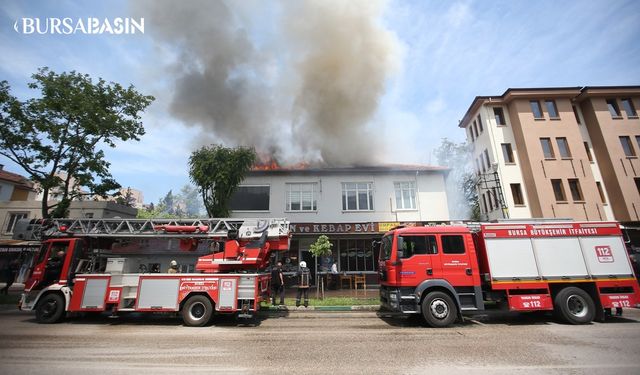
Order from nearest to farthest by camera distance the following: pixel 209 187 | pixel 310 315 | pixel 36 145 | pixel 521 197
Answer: pixel 310 315 → pixel 36 145 → pixel 209 187 → pixel 521 197

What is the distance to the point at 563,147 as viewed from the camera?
68.1ft

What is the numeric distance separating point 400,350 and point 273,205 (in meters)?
14.5

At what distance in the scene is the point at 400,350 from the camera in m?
5.63

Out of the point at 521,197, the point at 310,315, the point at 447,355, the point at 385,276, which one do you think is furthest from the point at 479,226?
the point at 521,197

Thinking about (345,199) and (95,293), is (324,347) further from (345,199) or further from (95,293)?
(345,199)

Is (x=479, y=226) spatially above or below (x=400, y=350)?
above

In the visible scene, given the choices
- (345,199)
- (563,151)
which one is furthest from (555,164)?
(345,199)

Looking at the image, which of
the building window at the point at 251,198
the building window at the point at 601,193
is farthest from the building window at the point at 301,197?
the building window at the point at 601,193

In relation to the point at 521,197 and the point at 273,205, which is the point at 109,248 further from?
the point at 521,197

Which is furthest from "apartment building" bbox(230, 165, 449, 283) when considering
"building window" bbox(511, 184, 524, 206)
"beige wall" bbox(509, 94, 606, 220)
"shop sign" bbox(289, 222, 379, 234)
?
"beige wall" bbox(509, 94, 606, 220)

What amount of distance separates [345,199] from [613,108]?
2256 cm

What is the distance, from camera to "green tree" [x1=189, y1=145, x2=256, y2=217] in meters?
15.3

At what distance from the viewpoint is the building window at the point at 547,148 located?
2045 centimetres

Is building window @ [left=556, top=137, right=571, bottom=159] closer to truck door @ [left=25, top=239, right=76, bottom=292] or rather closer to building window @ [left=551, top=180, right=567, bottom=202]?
building window @ [left=551, top=180, right=567, bottom=202]
